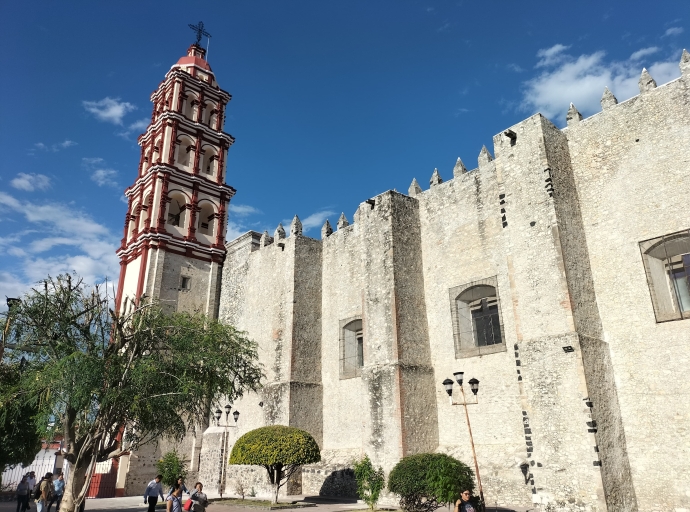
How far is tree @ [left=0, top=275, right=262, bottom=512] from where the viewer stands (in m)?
10.6

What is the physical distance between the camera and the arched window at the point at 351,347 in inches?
676

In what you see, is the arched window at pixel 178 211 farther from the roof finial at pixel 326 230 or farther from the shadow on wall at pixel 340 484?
the shadow on wall at pixel 340 484

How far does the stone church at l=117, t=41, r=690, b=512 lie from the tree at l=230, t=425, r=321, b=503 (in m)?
1.74

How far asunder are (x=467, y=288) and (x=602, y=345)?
4.00 meters

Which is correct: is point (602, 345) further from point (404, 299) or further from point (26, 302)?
point (26, 302)

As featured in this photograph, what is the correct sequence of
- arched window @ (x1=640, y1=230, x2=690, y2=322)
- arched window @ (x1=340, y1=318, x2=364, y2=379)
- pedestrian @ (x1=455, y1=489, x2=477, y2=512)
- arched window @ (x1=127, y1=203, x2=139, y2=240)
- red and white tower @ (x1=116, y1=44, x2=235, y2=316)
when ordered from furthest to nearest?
arched window @ (x1=127, y1=203, x2=139, y2=240)
red and white tower @ (x1=116, y1=44, x2=235, y2=316)
arched window @ (x1=340, y1=318, x2=364, y2=379)
arched window @ (x1=640, y1=230, x2=690, y2=322)
pedestrian @ (x1=455, y1=489, x2=477, y2=512)

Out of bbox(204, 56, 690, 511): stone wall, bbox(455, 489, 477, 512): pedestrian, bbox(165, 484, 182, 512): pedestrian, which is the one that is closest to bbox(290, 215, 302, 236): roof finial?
bbox(204, 56, 690, 511): stone wall

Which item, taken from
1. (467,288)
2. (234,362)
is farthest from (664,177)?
(234,362)

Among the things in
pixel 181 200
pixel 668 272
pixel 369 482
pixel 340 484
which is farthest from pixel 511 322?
pixel 181 200

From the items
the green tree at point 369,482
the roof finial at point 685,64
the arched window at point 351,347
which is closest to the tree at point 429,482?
the green tree at point 369,482

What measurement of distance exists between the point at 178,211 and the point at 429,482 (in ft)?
58.2

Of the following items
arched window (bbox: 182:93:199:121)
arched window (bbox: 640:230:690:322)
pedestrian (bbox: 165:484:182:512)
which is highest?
arched window (bbox: 182:93:199:121)

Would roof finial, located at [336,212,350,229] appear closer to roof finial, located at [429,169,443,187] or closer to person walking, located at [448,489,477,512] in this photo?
roof finial, located at [429,169,443,187]

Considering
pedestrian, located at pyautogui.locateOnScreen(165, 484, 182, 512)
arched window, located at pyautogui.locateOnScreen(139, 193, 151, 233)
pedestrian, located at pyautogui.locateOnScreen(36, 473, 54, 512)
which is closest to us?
pedestrian, located at pyautogui.locateOnScreen(165, 484, 182, 512)
